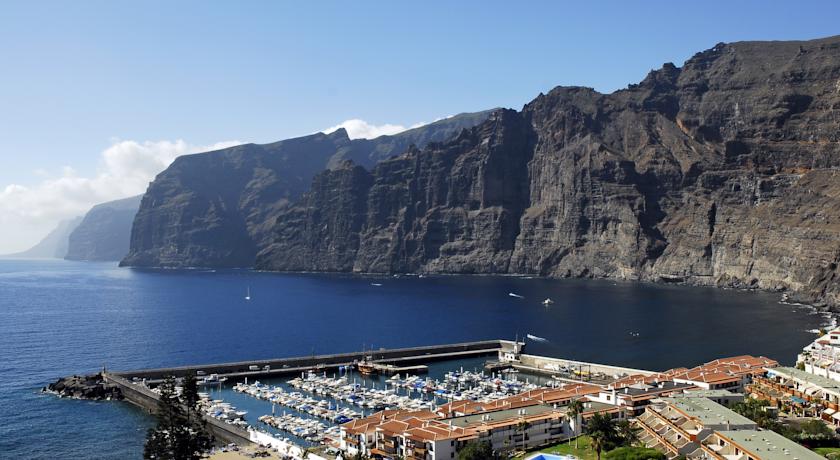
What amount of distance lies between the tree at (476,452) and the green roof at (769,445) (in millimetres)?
20970

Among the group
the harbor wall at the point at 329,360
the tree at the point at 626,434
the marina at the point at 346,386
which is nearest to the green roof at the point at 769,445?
the tree at the point at 626,434

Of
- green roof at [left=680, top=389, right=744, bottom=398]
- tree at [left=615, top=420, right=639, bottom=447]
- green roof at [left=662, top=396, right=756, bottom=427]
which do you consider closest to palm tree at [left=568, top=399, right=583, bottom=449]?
tree at [left=615, top=420, right=639, bottom=447]

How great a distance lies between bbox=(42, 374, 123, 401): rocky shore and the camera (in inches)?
4663

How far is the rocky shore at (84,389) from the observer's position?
118m

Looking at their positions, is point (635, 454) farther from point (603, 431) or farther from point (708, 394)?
point (708, 394)

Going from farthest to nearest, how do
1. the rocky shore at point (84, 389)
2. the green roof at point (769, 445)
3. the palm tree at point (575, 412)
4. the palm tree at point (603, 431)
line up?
1. the rocky shore at point (84, 389)
2. the palm tree at point (575, 412)
3. the palm tree at point (603, 431)
4. the green roof at point (769, 445)

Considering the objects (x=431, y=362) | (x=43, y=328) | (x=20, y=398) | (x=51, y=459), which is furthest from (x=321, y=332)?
(x=51, y=459)

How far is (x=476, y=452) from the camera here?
7188cm

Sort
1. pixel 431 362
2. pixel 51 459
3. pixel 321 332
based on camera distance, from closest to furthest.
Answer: pixel 51 459 < pixel 431 362 < pixel 321 332

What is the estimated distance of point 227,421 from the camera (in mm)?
102812

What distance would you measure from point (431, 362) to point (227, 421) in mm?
55569

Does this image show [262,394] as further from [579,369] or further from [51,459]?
[579,369]

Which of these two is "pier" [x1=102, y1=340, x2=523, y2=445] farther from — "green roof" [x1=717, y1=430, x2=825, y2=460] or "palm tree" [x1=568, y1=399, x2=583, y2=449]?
"green roof" [x1=717, y1=430, x2=825, y2=460]

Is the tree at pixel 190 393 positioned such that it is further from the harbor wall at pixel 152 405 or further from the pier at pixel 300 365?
the pier at pixel 300 365
